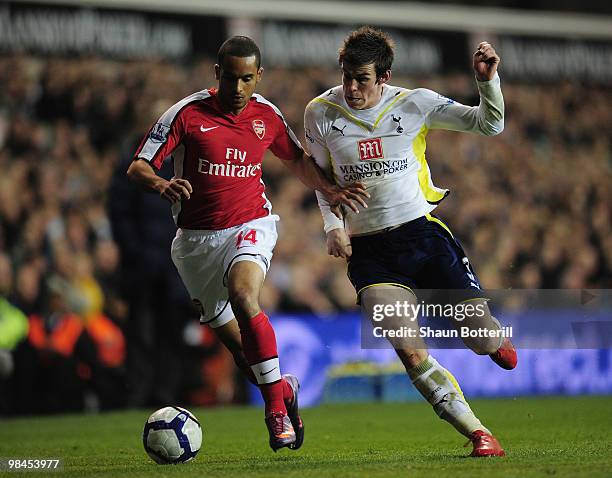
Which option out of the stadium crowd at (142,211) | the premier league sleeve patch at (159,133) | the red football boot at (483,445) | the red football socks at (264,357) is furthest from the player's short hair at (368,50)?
the stadium crowd at (142,211)

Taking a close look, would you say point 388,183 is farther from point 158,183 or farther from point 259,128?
point 158,183

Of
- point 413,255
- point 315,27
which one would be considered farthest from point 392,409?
point 315,27

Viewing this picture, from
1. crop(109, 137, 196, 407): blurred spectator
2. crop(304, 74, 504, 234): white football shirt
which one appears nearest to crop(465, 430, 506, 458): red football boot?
crop(304, 74, 504, 234): white football shirt

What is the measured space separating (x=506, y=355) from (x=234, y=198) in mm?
1842

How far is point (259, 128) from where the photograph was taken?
21.3 feet

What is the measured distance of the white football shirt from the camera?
241 inches

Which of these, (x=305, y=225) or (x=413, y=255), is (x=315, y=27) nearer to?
(x=305, y=225)

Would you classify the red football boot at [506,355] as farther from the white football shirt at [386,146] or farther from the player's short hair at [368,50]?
the player's short hair at [368,50]

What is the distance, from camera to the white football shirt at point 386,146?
6.11 metres

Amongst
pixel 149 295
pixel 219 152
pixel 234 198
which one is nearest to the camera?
pixel 219 152

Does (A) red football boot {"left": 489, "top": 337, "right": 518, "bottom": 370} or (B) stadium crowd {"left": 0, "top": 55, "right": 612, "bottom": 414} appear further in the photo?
(B) stadium crowd {"left": 0, "top": 55, "right": 612, "bottom": 414}

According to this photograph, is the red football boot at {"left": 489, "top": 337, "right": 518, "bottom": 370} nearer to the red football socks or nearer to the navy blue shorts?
the navy blue shorts

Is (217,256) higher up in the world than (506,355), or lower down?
higher up

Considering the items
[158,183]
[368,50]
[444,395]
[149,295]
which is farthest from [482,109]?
[149,295]
